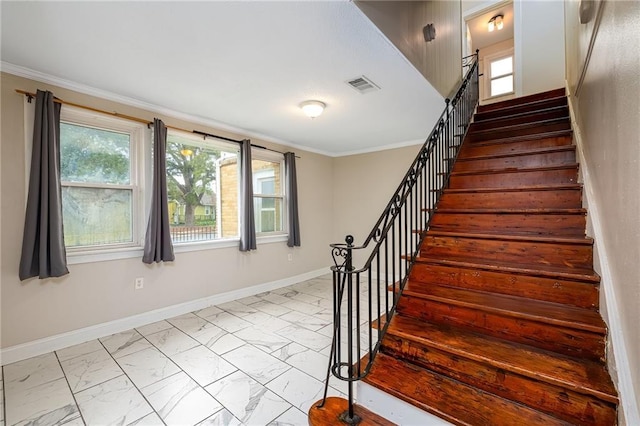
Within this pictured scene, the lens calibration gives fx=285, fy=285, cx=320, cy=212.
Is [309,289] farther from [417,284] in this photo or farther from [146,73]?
[146,73]

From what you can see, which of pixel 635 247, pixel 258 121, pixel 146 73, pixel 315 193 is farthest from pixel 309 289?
pixel 635 247

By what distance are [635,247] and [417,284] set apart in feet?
4.12

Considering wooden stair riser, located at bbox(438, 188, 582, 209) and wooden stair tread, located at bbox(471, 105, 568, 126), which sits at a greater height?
wooden stair tread, located at bbox(471, 105, 568, 126)

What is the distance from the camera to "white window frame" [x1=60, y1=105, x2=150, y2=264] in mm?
2793

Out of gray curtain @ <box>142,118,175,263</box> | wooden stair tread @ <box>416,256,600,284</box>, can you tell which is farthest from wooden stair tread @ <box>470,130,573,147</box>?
gray curtain @ <box>142,118,175,263</box>

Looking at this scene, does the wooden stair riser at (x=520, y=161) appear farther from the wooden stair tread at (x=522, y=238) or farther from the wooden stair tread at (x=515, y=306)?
the wooden stair tread at (x=515, y=306)

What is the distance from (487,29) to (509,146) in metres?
4.08

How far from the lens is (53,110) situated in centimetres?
253

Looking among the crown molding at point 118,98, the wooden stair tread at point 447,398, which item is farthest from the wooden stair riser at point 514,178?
the crown molding at point 118,98

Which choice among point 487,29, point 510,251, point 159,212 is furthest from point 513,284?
point 487,29

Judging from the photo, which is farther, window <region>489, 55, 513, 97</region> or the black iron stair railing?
window <region>489, 55, 513, 97</region>

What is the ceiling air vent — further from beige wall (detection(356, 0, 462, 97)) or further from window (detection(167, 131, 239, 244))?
window (detection(167, 131, 239, 244))

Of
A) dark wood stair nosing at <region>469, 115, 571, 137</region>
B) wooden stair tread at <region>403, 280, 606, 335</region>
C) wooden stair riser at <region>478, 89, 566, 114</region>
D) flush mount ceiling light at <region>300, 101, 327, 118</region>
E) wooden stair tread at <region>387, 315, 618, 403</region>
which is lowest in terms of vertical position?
wooden stair tread at <region>387, 315, 618, 403</region>

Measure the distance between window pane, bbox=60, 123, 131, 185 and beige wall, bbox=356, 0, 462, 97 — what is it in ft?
9.24
